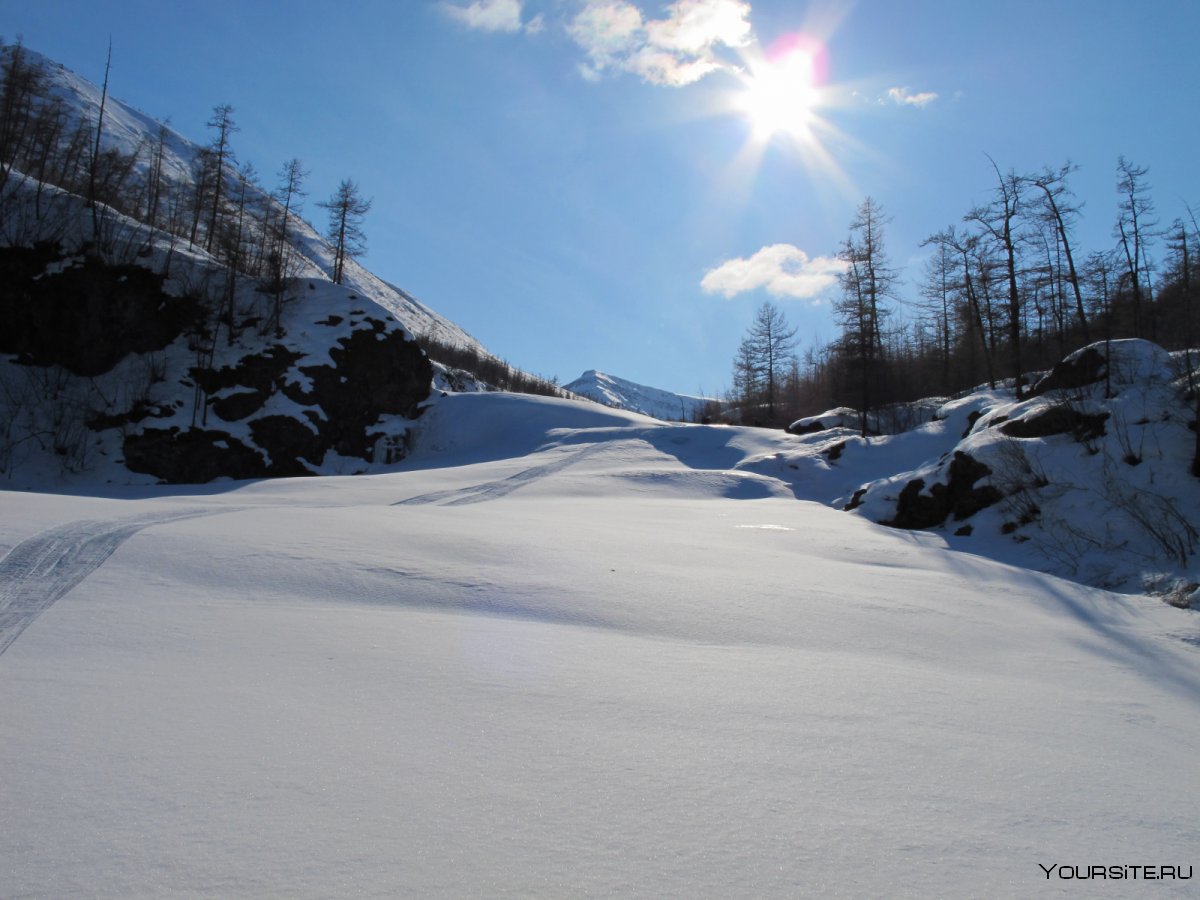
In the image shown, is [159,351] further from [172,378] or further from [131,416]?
[131,416]

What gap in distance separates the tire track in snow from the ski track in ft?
21.1

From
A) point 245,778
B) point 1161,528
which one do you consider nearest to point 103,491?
point 245,778

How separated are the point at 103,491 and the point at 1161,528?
1997 cm

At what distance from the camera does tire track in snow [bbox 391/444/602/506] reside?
39.3ft

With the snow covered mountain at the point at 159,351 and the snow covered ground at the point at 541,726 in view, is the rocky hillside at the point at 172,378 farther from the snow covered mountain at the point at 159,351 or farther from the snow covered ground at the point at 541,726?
the snow covered ground at the point at 541,726

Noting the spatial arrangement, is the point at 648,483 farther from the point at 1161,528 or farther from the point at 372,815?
the point at 372,815

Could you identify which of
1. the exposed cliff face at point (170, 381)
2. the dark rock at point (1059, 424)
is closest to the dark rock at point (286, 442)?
the exposed cliff face at point (170, 381)

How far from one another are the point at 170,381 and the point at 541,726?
72.8ft

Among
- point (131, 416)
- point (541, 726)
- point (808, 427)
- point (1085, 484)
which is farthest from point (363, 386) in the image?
point (541, 726)

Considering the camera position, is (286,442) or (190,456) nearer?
(190,456)

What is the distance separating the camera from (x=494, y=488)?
566 inches

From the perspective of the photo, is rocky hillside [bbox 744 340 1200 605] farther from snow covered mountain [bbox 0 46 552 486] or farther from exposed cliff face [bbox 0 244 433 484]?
snow covered mountain [bbox 0 46 552 486]

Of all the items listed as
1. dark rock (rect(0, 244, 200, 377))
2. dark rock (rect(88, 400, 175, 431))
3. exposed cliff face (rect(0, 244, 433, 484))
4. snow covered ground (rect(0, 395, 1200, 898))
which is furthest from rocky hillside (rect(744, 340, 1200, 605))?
dark rock (rect(0, 244, 200, 377))

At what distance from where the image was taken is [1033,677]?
340cm
